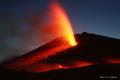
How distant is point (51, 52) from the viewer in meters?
23.3

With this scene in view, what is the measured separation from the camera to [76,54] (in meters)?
21.5

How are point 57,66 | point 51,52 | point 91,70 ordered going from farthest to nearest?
1. point 51,52
2. point 57,66
3. point 91,70

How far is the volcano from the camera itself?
21355 mm

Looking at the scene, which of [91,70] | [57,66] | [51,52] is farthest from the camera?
[51,52]

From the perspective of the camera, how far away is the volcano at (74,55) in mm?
21355

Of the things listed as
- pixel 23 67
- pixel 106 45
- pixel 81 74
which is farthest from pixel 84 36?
pixel 81 74

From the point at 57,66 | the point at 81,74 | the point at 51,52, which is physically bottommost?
the point at 81,74

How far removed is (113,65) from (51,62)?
6.01 meters

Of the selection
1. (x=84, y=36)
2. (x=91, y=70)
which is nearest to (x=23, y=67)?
(x=84, y=36)

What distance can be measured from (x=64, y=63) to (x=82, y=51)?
1.49 meters

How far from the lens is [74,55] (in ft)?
70.3

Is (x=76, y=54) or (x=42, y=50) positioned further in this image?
(x=42, y=50)

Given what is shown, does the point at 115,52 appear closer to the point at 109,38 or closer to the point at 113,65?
the point at 109,38

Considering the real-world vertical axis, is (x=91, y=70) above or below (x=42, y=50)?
below
